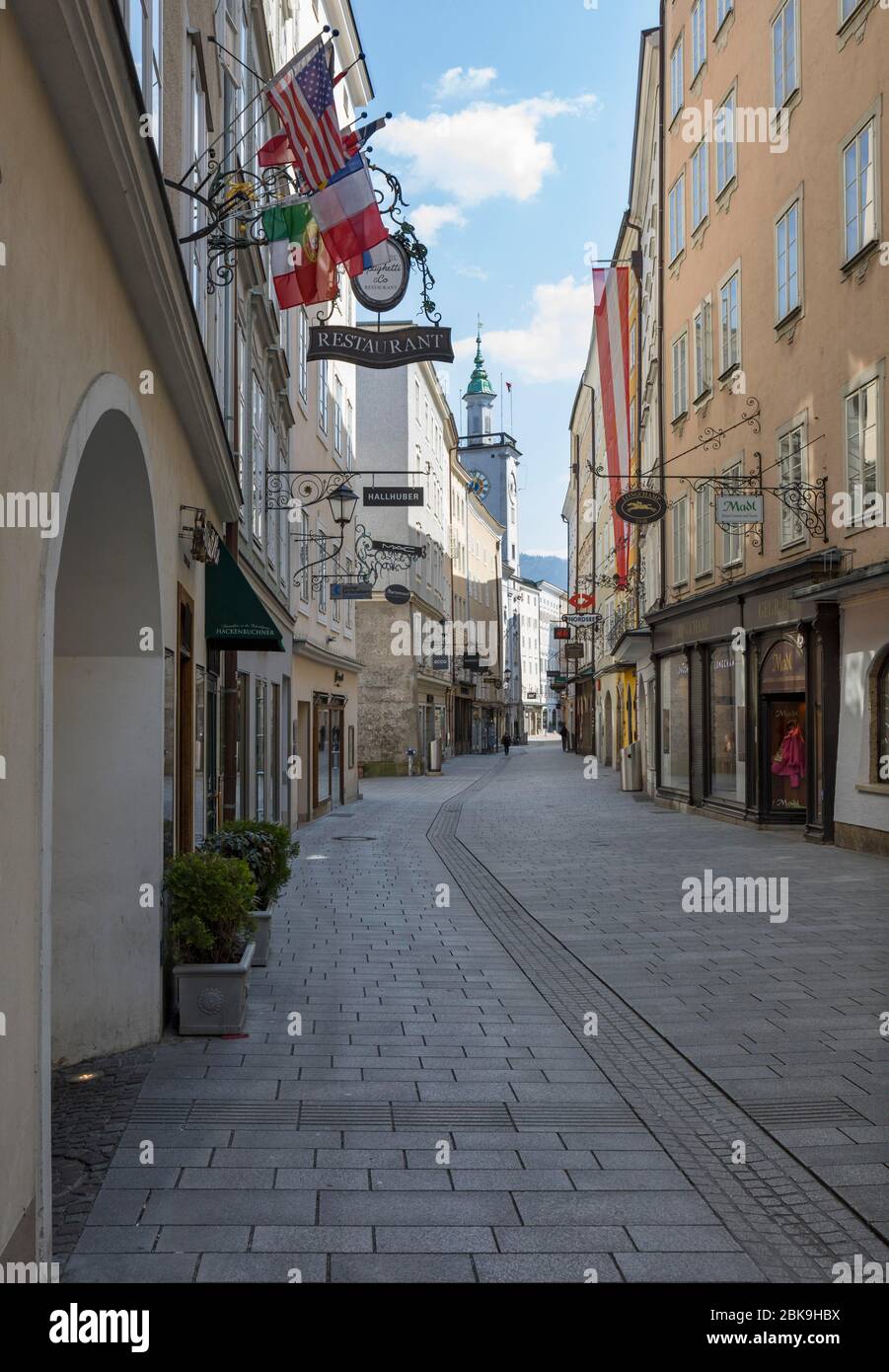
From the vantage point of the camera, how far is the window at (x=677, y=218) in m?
27.1

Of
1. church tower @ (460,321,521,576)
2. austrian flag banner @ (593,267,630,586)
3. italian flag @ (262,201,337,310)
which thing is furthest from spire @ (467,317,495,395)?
italian flag @ (262,201,337,310)

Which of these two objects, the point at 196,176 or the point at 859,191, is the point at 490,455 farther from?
the point at 196,176

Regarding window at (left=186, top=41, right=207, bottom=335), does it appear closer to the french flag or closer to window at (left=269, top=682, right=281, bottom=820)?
the french flag

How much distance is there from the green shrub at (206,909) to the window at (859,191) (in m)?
12.9

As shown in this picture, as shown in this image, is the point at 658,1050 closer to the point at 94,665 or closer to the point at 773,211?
the point at 94,665

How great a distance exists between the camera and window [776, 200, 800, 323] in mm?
19109

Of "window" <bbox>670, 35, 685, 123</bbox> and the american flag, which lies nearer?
the american flag

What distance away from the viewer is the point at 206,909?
24.3ft

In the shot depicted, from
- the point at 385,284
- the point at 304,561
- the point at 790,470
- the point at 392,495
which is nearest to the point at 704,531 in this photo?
the point at 790,470

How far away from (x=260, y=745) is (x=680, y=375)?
47.9ft

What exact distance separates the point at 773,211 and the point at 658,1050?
17.2m

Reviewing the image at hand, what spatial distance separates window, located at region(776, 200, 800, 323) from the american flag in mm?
12378

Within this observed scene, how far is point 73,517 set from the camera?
22.2 feet
